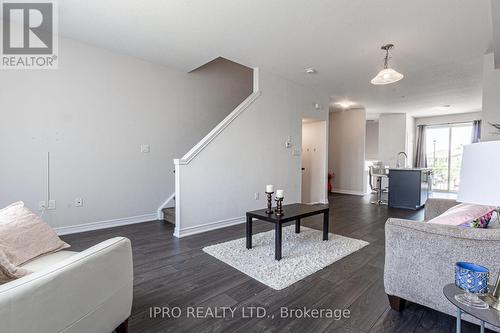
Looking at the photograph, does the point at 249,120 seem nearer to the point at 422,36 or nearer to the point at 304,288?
the point at 422,36

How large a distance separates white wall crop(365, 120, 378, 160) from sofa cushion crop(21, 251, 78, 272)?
10088 millimetres

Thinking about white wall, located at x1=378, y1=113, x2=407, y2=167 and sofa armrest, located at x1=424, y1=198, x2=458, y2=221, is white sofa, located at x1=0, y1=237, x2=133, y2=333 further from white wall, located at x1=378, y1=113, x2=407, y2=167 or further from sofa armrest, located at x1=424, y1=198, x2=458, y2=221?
white wall, located at x1=378, y1=113, x2=407, y2=167

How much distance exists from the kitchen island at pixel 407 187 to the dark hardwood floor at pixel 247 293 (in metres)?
2.98

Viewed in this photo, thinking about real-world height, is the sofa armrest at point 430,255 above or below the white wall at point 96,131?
below

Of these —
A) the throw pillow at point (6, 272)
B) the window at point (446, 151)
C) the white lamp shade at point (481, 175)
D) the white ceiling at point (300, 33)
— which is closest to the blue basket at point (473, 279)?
the white lamp shade at point (481, 175)

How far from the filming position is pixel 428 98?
655cm

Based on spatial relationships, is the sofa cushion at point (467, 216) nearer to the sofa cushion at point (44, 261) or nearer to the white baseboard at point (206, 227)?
the sofa cushion at point (44, 261)

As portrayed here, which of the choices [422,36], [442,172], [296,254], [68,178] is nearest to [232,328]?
[296,254]

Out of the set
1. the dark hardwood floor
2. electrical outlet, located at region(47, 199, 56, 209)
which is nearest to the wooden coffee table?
the dark hardwood floor

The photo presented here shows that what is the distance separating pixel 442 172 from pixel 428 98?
12.8 ft

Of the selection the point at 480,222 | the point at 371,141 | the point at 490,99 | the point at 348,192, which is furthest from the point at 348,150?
the point at 480,222

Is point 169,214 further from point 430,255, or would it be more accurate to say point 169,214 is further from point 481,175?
point 481,175

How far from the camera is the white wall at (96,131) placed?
3.31 metres

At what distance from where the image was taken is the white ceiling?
8.91ft
